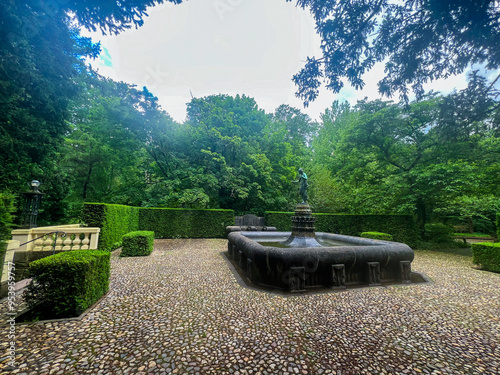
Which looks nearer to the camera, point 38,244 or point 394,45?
point 394,45

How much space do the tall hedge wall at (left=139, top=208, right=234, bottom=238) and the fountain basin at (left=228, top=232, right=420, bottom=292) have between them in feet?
28.7

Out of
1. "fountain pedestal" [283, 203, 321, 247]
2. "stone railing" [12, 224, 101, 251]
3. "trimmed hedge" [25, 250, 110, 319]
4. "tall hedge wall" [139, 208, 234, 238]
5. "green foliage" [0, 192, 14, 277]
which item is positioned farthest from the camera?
"tall hedge wall" [139, 208, 234, 238]

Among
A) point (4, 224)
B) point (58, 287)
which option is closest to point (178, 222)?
point (4, 224)

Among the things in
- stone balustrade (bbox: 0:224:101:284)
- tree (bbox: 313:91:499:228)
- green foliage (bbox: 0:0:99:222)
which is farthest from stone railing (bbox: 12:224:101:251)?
tree (bbox: 313:91:499:228)

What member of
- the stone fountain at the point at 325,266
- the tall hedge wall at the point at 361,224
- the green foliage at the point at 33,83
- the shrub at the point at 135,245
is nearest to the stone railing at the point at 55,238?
the shrub at the point at 135,245

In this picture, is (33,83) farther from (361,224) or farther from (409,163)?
(409,163)

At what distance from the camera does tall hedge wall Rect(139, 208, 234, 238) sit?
520 inches

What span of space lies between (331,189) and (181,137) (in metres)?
14.5

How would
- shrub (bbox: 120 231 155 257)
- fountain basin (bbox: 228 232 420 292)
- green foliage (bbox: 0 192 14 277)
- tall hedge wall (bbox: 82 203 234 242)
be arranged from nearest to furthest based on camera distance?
green foliage (bbox: 0 192 14 277), fountain basin (bbox: 228 232 420 292), shrub (bbox: 120 231 155 257), tall hedge wall (bbox: 82 203 234 242)

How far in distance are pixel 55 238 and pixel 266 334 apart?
20.6ft

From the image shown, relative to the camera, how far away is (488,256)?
23.6 ft

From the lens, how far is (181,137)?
18031 millimetres

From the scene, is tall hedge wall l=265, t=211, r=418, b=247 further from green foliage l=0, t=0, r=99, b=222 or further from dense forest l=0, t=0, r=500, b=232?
green foliage l=0, t=0, r=99, b=222

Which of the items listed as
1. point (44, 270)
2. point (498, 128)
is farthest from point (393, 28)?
point (44, 270)
